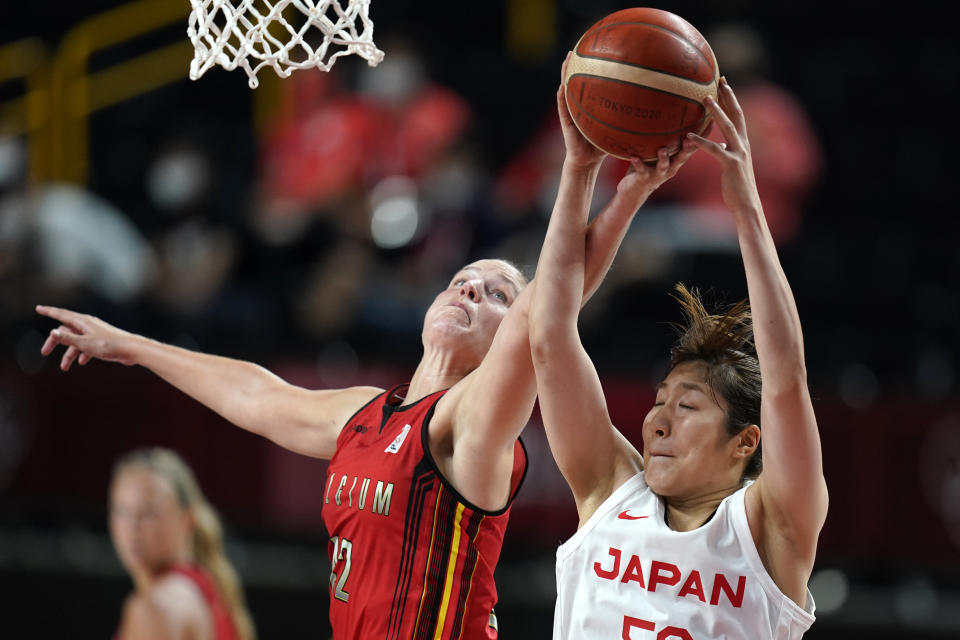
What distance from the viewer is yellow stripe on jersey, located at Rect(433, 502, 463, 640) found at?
11.5 ft

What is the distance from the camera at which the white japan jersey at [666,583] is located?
285 cm

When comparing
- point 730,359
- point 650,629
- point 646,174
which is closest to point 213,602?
point 650,629

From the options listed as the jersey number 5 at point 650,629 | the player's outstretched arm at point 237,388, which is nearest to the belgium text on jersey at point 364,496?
the player's outstretched arm at point 237,388

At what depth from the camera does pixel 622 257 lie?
7617 millimetres

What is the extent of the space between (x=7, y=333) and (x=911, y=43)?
6.69m

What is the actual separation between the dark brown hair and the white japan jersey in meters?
0.19

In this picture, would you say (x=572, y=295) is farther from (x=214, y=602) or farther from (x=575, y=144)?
(x=214, y=602)

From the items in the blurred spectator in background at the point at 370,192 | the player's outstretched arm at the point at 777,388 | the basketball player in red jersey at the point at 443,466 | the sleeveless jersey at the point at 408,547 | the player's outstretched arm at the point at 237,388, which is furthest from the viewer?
the blurred spectator in background at the point at 370,192

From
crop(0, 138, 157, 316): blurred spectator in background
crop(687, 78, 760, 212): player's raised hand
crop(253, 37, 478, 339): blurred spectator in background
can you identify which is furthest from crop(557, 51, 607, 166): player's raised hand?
crop(0, 138, 157, 316): blurred spectator in background

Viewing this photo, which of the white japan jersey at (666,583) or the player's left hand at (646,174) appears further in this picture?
the player's left hand at (646,174)

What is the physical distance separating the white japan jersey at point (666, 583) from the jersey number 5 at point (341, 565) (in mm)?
744

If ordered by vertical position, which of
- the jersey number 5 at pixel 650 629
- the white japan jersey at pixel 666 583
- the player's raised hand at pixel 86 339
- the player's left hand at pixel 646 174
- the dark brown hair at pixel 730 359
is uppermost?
the player's left hand at pixel 646 174

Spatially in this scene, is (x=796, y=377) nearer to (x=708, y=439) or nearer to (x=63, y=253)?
(x=708, y=439)

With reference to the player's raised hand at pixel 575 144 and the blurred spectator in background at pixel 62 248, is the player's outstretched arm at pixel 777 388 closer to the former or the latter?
the player's raised hand at pixel 575 144
